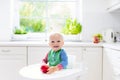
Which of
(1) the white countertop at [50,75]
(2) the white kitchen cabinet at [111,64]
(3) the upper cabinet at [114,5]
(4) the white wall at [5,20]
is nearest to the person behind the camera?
(1) the white countertop at [50,75]

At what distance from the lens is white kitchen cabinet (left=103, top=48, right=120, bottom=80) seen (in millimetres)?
2598

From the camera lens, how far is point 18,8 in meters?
4.07

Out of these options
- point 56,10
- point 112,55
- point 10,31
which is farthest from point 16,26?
point 112,55

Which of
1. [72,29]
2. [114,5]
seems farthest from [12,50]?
[114,5]

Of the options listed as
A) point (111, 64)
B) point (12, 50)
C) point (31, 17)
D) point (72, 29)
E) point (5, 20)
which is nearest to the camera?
point (111, 64)

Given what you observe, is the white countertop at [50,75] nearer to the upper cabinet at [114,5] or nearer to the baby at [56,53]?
the baby at [56,53]

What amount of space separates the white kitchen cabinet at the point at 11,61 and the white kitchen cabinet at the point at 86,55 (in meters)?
0.13

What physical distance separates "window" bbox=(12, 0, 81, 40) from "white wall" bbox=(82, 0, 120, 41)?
0.85 ft

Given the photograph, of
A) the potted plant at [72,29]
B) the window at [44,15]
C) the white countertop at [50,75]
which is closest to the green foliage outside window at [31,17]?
the window at [44,15]

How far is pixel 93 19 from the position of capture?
3854 millimetres

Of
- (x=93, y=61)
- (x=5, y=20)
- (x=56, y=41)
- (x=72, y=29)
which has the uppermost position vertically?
(x=5, y=20)

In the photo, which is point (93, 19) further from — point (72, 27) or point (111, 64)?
point (111, 64)

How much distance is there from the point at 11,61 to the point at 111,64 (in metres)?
1.41

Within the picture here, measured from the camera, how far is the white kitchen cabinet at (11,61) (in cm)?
328
